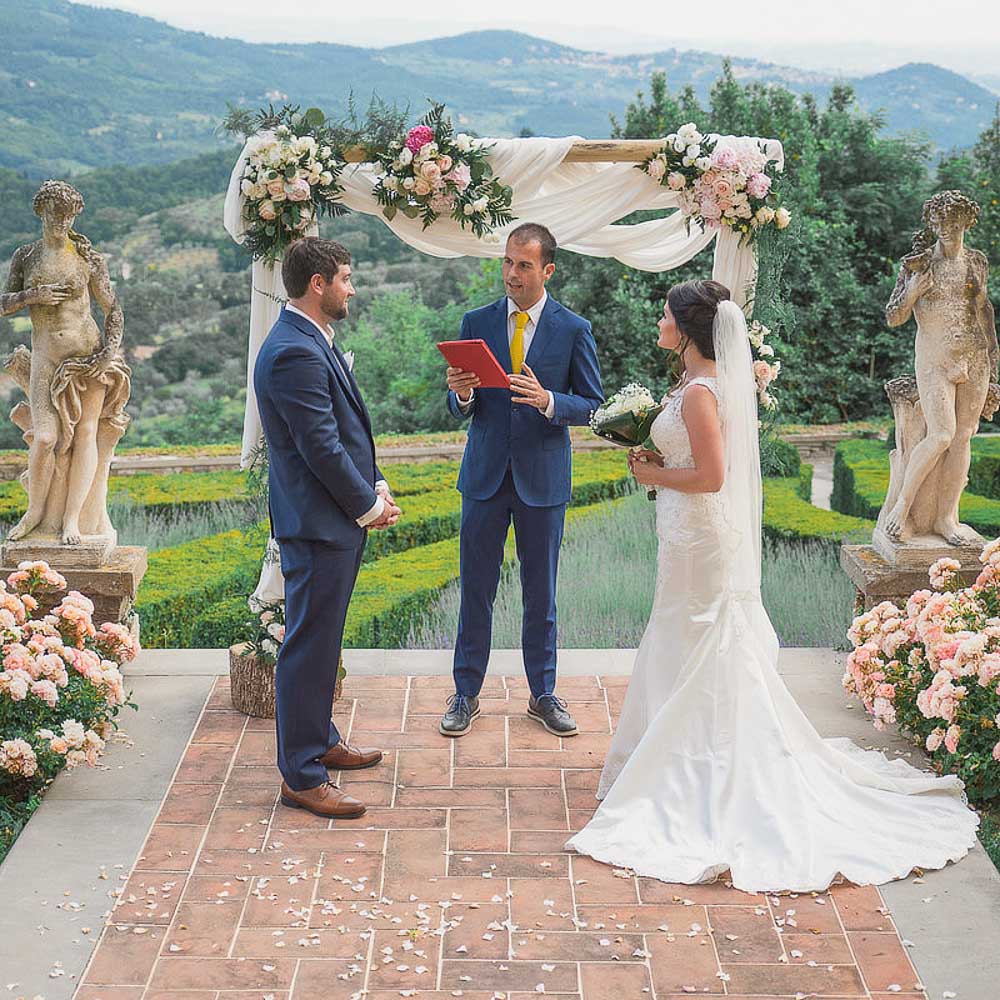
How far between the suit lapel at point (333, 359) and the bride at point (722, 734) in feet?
3.33

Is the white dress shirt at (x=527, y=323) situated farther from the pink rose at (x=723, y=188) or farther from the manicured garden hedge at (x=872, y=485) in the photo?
the manicured garden hedge at (x=872, y=485)

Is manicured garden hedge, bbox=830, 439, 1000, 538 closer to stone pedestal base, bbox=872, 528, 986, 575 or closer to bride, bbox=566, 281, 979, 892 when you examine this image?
stone pedestal base, bbox=872, 528, 986, 575

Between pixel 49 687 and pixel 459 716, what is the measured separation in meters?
1.62

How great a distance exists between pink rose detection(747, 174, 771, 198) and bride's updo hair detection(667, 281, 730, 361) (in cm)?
137

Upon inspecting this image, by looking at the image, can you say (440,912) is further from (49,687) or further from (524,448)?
(524,448)

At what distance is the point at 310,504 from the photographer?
449 cm

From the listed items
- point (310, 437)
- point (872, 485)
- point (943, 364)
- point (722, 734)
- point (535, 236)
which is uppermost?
point (535, 236)

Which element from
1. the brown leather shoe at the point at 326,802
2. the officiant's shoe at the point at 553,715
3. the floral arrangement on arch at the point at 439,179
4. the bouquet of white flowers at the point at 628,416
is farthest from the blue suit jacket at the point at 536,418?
the brown leather shoe at the point at 326,802

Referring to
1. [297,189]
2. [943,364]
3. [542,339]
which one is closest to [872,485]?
[943,364]

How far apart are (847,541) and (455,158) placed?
144 inches

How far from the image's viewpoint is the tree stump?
5512 mm

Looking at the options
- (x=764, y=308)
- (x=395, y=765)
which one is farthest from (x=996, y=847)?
(x=764, y=308)

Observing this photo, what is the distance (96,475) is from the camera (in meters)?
6.11

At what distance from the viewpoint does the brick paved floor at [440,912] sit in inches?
143
